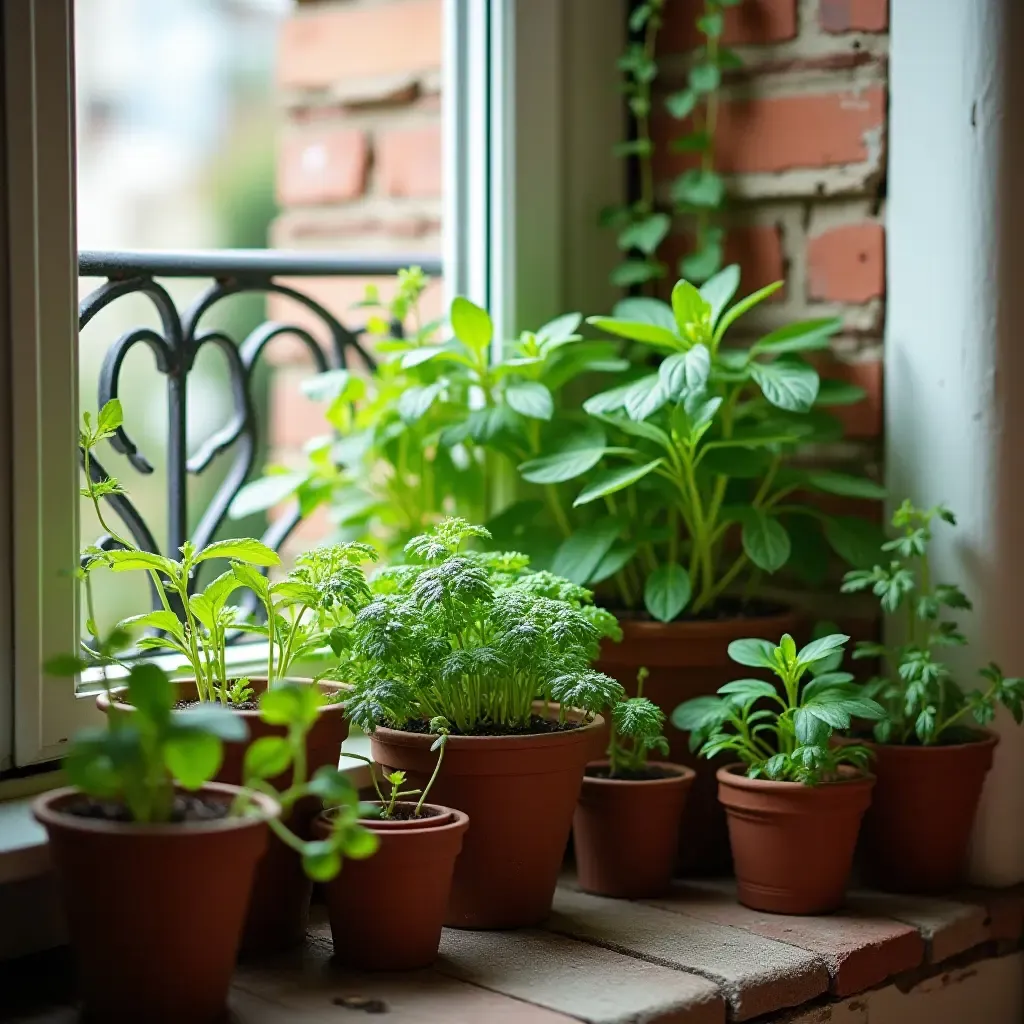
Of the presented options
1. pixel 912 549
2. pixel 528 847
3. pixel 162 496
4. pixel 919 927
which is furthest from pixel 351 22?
pixel 919 927

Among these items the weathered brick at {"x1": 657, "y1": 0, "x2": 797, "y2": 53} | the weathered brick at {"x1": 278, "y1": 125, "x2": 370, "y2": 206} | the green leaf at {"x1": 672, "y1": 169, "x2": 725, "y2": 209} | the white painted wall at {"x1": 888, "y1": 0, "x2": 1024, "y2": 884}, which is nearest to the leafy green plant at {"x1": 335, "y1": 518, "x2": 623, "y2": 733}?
the white painted wall at {"x1": 888, "y1": 0, "x2": 1024, "y2": 884}

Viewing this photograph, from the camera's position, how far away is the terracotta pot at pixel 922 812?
143 cm

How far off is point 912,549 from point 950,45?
0.54 m

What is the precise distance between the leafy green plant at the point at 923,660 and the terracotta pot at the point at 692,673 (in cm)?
13

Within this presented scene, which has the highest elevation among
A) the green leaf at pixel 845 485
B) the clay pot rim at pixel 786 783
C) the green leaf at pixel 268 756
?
the green leaf at pixel 845 485

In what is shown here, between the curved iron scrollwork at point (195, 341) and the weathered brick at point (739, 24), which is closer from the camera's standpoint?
the curved iron scrollwork at point (195, 341)

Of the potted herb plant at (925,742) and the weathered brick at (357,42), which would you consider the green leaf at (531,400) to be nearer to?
the potted herb plant at (925,742)

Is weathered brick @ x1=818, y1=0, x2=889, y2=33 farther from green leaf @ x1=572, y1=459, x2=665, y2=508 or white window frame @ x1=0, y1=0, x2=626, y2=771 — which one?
green leaf @ x1=572, y1=459, x2=665, y2=508

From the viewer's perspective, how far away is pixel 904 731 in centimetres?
148

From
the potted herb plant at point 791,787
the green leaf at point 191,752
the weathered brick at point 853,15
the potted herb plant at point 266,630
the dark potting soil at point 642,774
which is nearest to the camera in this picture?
the green leaf at point 191,752

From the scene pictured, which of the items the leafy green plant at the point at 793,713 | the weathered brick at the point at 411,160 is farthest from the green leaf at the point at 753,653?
the weathered brick at the point at 411,160

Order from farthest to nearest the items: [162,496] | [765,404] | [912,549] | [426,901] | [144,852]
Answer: [162,496], [765,404], [912,549], [426,901], [144,852]

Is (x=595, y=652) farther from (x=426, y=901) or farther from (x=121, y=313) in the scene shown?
(x=121, y=313)

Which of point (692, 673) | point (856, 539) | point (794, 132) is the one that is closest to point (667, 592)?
point (692, 673)
